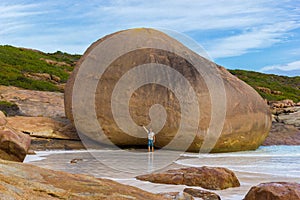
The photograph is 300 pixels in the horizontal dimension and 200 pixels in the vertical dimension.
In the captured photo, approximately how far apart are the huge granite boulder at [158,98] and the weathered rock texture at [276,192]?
308 inches

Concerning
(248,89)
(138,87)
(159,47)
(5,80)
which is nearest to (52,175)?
(138,87)

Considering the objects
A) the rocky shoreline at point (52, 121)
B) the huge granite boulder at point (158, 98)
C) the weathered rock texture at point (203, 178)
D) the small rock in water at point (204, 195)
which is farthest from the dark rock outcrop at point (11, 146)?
the huge granite boulder at point (158, 98)

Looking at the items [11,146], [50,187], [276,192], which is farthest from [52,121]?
[50,187]

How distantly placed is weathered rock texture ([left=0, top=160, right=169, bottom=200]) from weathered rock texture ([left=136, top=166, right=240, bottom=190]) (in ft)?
7.57

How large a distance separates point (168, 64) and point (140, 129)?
2.14 m

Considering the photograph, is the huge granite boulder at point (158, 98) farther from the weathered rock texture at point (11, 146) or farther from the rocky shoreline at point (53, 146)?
the weathered rock texture at point (11, 146)

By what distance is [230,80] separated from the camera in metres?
13.9

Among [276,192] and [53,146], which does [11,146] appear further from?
[53,146]

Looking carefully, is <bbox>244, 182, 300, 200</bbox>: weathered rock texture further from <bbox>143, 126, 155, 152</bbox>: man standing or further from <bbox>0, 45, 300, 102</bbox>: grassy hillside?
<bbox>0, 45, 300, 102</bbox>: grassy hillside

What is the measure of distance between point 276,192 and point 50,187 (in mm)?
2478

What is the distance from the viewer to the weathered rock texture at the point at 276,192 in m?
4.41

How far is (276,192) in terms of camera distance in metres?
4.48

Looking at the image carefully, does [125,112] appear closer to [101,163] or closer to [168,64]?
[168,64]

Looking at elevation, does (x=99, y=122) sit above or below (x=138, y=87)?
below
